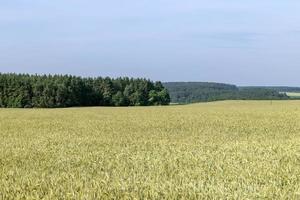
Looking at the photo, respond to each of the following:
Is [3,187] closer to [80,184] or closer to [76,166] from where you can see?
[80,184]

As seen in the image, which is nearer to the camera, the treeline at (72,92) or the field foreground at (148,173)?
the field foreground at (148,173)

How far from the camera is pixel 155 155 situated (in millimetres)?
13484

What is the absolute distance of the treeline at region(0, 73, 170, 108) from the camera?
9350cm

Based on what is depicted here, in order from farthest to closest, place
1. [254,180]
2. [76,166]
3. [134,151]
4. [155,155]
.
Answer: [134,151]
[155,155]
[76,166]
[254,180]

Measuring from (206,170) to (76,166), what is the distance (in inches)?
129

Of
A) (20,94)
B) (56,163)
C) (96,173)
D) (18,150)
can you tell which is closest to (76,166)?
(56,163)

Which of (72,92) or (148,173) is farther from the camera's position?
(72,92)

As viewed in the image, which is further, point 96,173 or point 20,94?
point 20,94

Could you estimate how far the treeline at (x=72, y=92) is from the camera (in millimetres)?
93500

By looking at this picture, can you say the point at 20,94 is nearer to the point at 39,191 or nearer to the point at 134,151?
the point at 134,151

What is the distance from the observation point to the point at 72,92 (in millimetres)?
96438

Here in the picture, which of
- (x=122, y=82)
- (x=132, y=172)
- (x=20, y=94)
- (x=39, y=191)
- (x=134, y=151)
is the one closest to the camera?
(x=39, y=191)

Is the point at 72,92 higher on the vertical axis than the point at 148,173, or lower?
higher

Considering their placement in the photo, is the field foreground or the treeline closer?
the field foreground
